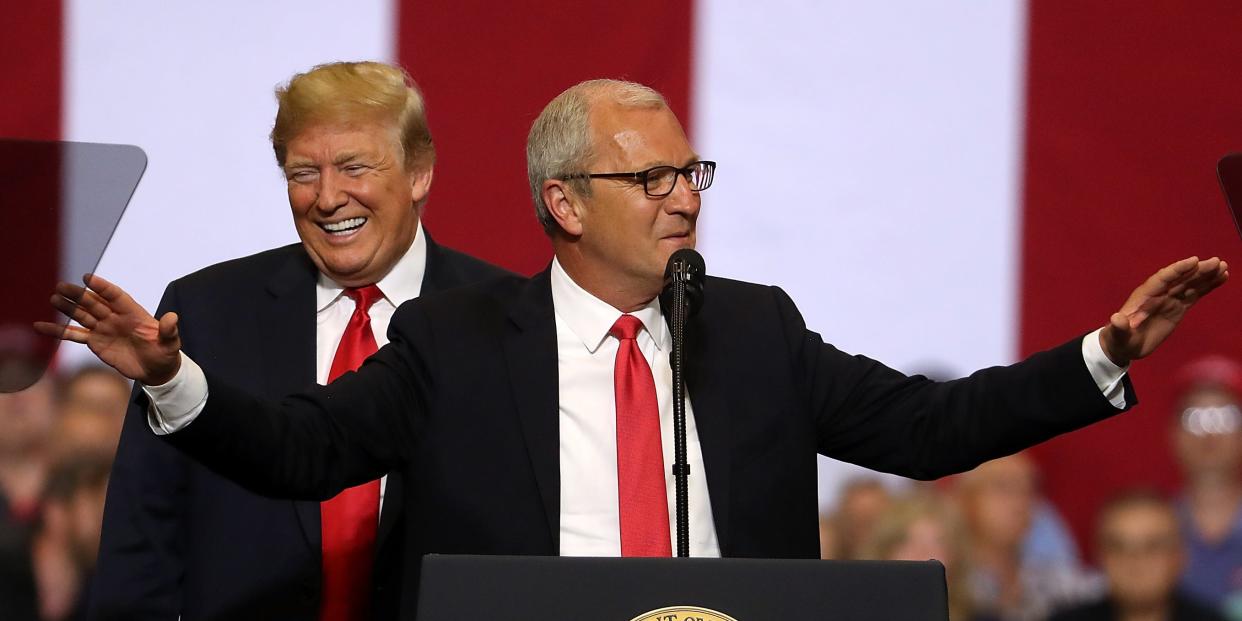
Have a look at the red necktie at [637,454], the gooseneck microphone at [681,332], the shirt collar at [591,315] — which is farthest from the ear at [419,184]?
the gooseneck microphone at [681,332]

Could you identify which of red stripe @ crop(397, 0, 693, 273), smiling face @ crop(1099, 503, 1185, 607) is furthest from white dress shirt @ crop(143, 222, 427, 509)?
smiling face @ crop(1099, 503, 1185, 607)

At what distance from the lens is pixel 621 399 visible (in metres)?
2.06

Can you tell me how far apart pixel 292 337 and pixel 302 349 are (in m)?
0.03

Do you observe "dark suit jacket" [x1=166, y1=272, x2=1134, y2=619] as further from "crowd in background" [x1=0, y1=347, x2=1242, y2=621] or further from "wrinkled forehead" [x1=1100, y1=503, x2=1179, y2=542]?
"wrinkled forehead" [x1=1100, y1=503, x2=1179, y2=542]

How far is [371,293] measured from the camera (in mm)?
2502

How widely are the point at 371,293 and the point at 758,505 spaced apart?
780 millimetres

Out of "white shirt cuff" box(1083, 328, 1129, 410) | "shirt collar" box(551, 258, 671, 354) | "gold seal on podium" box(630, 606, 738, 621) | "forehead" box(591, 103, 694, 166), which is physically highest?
"forehead" box(591, 103, 694, 166)

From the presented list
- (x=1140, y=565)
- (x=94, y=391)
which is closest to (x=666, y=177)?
(x=1140, y=565)

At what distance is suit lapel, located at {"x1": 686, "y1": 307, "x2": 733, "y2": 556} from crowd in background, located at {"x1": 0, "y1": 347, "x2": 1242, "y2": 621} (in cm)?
150

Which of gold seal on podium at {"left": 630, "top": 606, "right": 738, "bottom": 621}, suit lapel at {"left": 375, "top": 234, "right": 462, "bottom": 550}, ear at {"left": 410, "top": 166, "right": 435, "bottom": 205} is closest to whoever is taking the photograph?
gold seal on podium at {"left": 630, "top": 606, "right": 738, "bottom": 621}

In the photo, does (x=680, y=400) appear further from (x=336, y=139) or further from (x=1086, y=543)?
(x=1086, y=543)

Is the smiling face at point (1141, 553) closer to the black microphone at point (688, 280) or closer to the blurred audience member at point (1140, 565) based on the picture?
the blurred audience member at point (1140, 565)

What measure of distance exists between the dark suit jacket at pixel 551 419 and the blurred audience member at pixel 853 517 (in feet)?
5.38

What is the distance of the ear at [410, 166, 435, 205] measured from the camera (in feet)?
8.44
